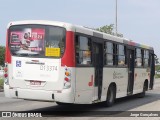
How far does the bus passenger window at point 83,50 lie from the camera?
13.5 meters

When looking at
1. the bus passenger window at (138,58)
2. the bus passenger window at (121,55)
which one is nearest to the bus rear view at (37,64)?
the bus passenger window at (121,55)

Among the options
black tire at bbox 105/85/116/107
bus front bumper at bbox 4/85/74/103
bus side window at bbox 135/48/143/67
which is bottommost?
black tire at bbox 105/85/116/107

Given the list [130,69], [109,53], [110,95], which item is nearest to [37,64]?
[109,53]

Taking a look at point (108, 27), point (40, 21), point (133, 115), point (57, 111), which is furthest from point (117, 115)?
point (108, 27)

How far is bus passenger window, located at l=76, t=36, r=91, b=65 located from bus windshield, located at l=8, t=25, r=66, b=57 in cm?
69

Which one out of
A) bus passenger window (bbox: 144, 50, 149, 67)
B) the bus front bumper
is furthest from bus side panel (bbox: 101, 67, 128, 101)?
bus passenger window (bbox: 144, 50, 149, 67)

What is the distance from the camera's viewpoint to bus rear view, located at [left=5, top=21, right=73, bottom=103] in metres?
12.9

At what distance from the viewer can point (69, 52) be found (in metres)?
13.0

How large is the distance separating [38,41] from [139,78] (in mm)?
9381

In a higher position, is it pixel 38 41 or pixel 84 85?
pixel 38 41

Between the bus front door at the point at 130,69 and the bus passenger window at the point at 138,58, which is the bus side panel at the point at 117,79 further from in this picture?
the bus passenger window at the point at 138,58

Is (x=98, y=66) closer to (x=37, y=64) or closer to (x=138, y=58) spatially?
(x=37, y=64)

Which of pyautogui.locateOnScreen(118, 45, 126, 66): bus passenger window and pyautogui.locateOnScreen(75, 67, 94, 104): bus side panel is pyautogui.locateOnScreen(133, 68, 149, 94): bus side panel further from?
pyautogui.locateOnScreen(75, 67, 94, 104): bus side panel

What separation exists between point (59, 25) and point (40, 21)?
0.68 meters
